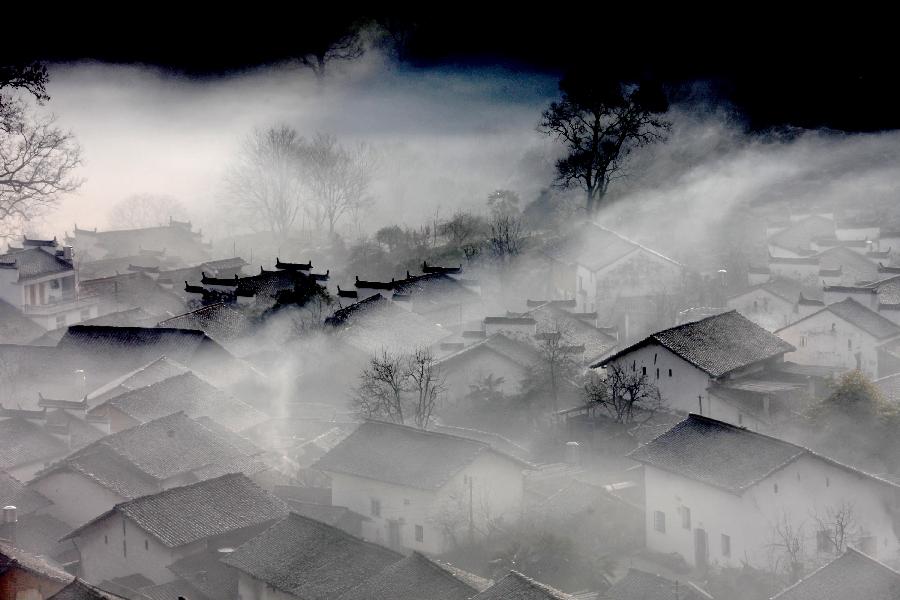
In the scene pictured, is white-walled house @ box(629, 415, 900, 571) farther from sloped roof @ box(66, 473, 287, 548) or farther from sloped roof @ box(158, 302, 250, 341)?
sloped roof @ box(158, 302, 250, 341)

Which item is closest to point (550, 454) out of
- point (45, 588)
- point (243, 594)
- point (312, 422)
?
point (312, 422)

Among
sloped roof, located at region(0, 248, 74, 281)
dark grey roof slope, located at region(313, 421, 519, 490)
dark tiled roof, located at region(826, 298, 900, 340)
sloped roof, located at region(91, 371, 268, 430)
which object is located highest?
sloped roof, located at region(0, 248, 74, 281)

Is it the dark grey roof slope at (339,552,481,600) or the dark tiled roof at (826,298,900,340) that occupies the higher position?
the dark tiled roof at (826,298,900,340)

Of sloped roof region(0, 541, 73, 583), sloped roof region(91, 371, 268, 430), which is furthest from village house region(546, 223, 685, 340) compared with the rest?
sloped roof region(0, 541, 73, 583)

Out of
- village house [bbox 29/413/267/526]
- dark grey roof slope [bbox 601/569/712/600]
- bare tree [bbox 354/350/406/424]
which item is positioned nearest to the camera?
dark grey roof slope [bbox 601/569/712/600]

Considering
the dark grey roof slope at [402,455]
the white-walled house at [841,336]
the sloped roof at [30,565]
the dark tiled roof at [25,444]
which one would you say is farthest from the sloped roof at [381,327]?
the sloped roof at [30,565]

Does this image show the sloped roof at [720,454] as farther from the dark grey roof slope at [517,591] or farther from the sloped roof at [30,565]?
the sloped roof at [30,565]

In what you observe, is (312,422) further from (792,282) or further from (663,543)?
(792,282)

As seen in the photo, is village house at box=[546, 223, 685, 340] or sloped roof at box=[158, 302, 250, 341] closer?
village house at box=[546, 223, 685, 340]
